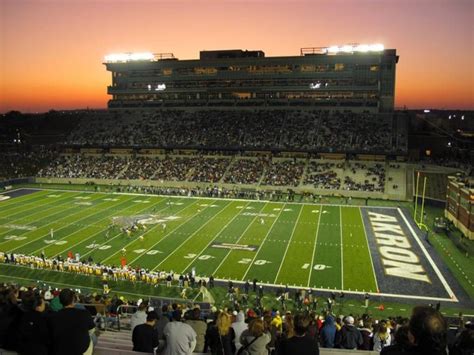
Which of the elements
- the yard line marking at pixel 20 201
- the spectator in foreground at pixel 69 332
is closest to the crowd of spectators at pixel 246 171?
the yard line marking at pixel 20 201

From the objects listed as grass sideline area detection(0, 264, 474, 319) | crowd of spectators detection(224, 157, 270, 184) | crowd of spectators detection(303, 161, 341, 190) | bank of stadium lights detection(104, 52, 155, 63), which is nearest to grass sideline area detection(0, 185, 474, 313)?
grass sideline area detection(0, 264, 474, 319)

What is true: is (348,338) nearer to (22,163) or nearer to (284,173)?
(284,173)

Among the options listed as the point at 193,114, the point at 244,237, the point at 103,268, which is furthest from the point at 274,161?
the point at 103,268

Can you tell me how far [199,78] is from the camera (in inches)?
2625

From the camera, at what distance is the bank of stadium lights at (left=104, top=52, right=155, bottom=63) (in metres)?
69.9

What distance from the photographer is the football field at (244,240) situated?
22031 millimetres

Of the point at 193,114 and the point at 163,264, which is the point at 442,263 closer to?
the point at 163,264

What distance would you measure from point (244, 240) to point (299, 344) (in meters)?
23.9

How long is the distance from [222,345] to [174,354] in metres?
0.67

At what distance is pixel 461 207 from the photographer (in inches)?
1171

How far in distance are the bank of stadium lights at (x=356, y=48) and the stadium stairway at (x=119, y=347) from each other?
189ft

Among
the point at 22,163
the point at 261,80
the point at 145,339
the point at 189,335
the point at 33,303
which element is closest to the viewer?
the point at 33,303

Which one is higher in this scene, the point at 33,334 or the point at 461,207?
the point at 33,334

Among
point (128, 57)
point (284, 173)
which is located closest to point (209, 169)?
point (284, 173)
